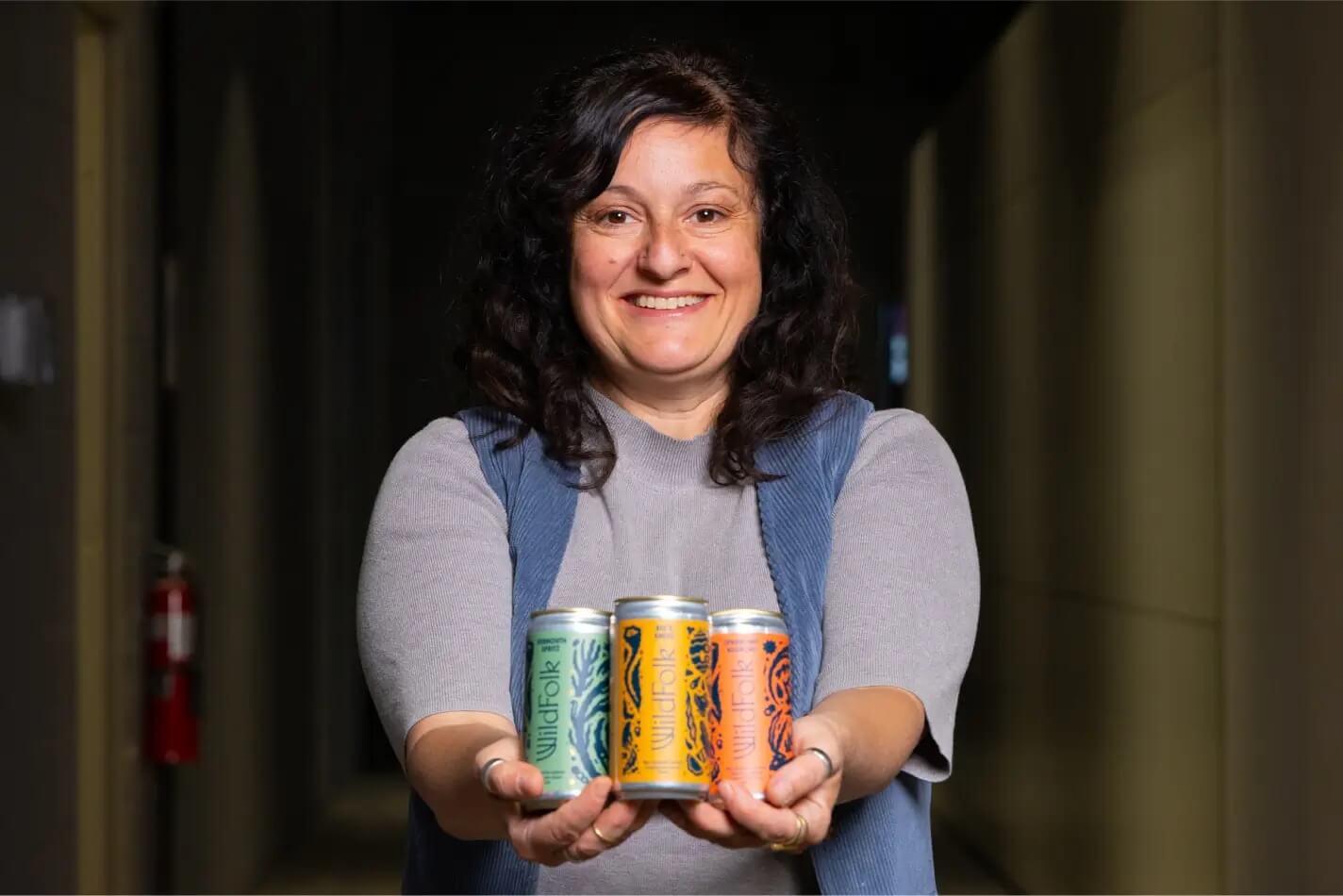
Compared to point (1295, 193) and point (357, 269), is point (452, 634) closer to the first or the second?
point (1295, 193)

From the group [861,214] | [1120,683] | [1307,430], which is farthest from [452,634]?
[861,214]

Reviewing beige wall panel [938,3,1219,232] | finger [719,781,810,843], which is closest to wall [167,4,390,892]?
beige wall panel [938,3,1219,232]

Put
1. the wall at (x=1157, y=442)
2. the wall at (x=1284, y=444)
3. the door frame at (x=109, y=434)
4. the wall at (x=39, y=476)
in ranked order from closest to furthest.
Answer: the wall at (x=1284, y=444)
the wall at (x=1157, y=442)
the wall at (x=39, y=476)
the door frame at (x=109, y=434)

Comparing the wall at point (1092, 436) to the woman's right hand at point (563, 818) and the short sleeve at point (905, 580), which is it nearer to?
the short sleeve at point (905, 580)

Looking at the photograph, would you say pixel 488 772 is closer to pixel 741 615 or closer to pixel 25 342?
pixel 741 615

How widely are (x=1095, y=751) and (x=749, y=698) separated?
2876 mm

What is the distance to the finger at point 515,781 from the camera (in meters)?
1.17

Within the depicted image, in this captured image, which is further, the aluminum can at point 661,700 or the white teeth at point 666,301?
the white teeth at point 666,301

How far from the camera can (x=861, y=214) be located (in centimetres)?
650

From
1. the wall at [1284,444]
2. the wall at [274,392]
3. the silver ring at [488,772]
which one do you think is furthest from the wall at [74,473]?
the wall at [1284,444]

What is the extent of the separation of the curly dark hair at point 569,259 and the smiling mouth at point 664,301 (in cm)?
10

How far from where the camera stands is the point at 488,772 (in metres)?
1.21

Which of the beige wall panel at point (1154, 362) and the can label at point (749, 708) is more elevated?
the beige wall panel at point (1154, 362)

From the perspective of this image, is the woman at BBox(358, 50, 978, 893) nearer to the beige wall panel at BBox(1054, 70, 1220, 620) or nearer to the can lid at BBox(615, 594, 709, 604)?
the can lid at BBox(615, 594, 709, 604)
